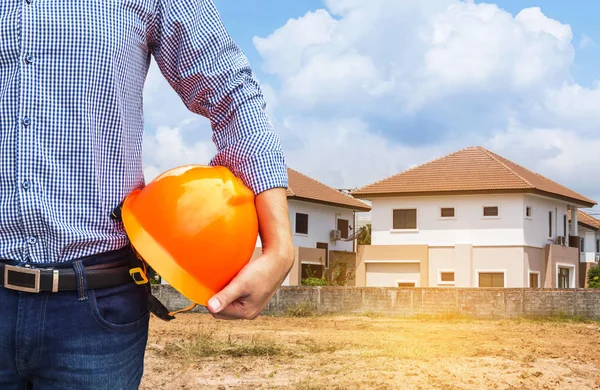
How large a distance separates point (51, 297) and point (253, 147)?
54 centimetres

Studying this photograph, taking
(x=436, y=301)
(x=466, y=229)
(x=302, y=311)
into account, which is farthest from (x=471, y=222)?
(x=302, y=311)

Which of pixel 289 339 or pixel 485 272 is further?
pixel 485 272

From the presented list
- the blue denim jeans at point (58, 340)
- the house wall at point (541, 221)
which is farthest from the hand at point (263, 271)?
the house wall at point (541, 221)

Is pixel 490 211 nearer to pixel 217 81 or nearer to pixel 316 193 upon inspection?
pixel 316 193

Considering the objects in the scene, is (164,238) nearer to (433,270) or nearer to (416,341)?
(416,341)

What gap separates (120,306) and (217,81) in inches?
22.2

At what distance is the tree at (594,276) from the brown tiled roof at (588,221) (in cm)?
1087

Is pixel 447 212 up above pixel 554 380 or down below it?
above

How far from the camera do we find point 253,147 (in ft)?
5.59

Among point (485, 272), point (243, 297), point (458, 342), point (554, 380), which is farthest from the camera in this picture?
point (485, 272)

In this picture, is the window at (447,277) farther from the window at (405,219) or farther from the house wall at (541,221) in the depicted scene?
the house wall at (541,221)

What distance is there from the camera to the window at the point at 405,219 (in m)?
30.5

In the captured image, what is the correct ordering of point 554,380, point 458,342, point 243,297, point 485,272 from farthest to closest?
1. point 485,272
2. point 458,342
3. point 554,380
4. point 243,297

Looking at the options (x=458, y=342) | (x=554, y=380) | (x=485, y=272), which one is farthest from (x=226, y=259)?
(x=485, y=272)
